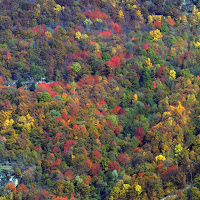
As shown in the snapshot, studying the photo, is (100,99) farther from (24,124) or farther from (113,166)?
(24,124)

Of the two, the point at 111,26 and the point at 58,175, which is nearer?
the point at 58,175

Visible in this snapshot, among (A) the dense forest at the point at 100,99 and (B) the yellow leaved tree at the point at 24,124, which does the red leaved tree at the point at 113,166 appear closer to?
(A) the dense forest at the point at 100,99

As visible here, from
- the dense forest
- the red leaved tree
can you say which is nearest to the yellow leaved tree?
the dense forest

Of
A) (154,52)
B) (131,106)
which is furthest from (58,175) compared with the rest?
(154,52)

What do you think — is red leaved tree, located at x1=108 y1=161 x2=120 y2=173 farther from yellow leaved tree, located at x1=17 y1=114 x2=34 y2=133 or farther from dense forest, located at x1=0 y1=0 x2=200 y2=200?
yellow leaved tree, located at x1=17 y1=114 x2=34 y2=133

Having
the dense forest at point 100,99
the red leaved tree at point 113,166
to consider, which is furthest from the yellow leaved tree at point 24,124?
the red leaved tree at point 113,166

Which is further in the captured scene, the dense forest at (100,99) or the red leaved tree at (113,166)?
the red leaved tree at (113,166)

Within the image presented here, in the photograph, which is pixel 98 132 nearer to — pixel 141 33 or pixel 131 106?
pixel 131 106

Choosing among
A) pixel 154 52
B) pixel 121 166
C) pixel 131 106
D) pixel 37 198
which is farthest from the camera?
pixel 154 52
